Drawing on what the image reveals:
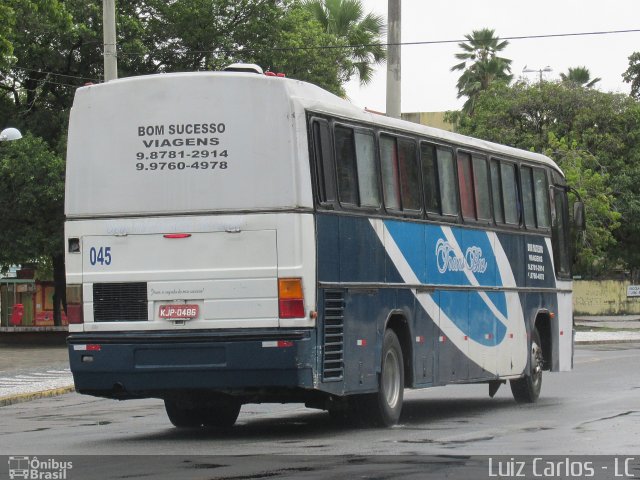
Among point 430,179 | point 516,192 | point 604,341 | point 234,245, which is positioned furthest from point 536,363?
point 604,341

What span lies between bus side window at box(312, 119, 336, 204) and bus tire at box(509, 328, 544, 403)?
20.7ft

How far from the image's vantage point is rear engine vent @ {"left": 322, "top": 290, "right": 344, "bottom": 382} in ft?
45.8

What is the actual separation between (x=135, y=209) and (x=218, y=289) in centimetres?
118

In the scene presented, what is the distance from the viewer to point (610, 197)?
174 ft

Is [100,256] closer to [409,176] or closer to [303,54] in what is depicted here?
[409,176]

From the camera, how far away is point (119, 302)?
1412 centimetres

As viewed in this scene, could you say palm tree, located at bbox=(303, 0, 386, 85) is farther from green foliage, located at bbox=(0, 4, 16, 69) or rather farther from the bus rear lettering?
the bus rear lettering

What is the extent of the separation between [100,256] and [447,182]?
15.4ft

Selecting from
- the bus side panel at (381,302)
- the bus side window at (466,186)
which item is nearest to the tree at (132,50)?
the bus side window at (466,186)

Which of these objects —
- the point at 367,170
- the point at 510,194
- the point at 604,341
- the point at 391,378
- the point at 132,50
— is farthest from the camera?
the point at 604,341

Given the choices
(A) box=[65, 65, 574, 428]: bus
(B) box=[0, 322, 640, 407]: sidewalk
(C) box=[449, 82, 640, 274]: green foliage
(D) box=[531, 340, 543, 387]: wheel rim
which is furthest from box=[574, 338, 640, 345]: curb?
(A) box=[65, 65, 574, 428]: bus

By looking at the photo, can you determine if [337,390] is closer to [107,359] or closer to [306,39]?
[107,359]

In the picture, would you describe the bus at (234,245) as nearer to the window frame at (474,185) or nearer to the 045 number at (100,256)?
the 045 number at (100,256)

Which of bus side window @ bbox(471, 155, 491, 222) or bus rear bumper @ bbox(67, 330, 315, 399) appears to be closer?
bus rear bumper @ bbox(67, 330, 315, 399)
